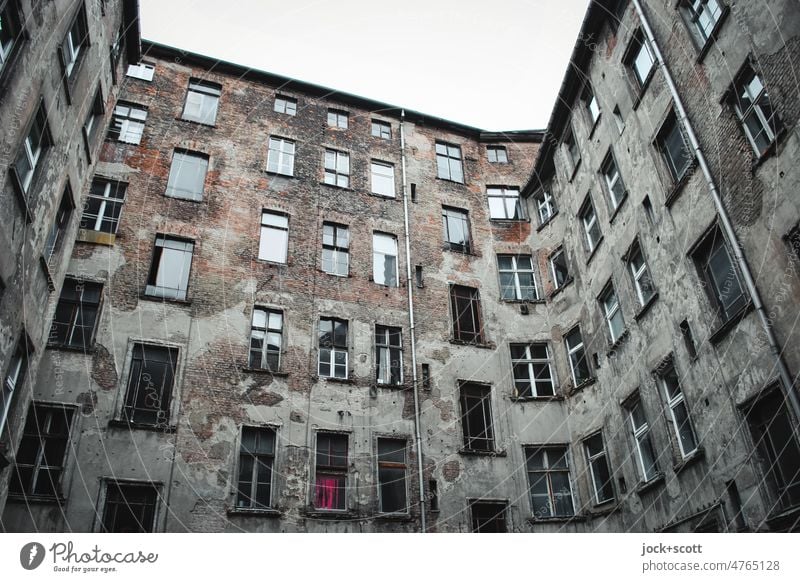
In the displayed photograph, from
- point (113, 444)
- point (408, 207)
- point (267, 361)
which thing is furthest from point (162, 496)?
point (408, 207)

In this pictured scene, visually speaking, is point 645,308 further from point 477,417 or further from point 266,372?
point 266,372

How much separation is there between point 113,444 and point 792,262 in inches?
548

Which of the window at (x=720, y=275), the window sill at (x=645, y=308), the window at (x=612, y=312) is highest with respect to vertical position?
the window at (x=612, y=312)

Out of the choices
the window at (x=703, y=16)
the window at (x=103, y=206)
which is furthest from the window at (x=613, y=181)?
the window at (x=103, y=206)

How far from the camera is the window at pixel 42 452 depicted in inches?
510

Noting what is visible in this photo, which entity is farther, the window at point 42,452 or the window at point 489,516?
the window at point 489,516

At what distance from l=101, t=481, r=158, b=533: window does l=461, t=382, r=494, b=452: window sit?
811 centimetres

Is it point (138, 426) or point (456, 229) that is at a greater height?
point (456, 229)

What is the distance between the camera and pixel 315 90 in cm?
2283

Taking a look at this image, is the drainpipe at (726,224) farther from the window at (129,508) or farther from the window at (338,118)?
the window at (129,508)

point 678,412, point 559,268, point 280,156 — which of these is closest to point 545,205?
point 559,268

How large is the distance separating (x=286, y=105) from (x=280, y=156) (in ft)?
8.62

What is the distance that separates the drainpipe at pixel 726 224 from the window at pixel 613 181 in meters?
3.02

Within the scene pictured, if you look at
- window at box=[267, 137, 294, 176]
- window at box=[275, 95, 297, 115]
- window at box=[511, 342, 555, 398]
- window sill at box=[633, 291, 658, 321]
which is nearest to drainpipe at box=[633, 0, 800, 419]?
window sill at box=[633, 291, 658, 321]
